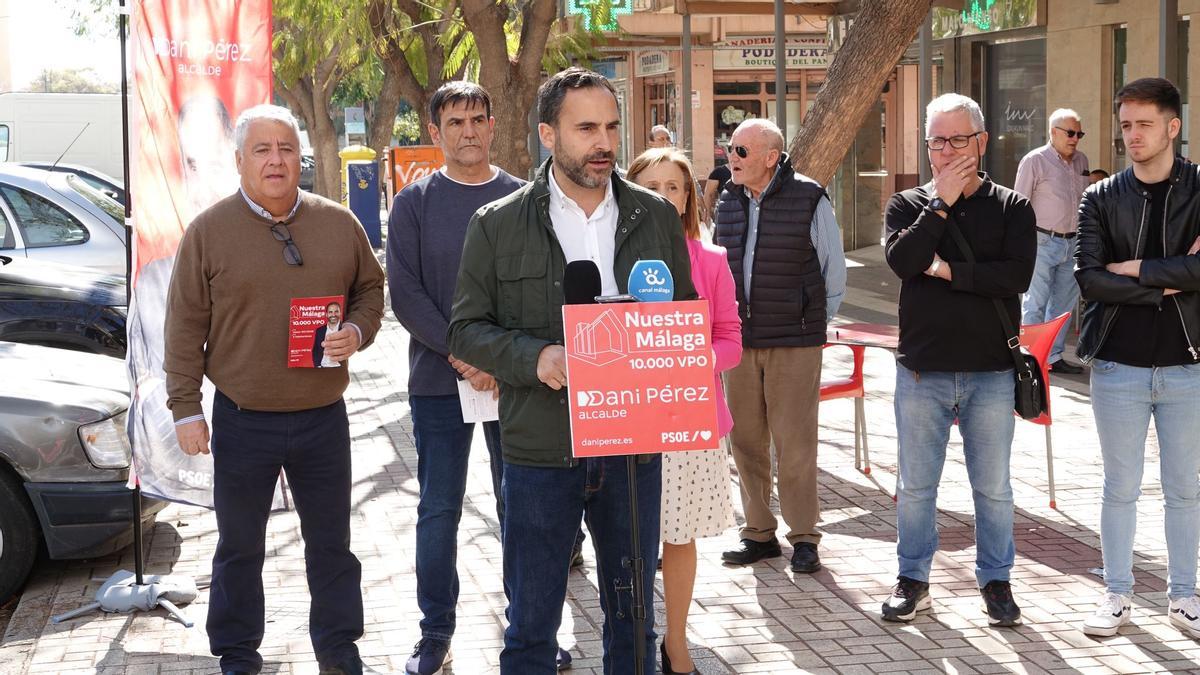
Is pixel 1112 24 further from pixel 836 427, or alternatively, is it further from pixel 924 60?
pixel 836 427

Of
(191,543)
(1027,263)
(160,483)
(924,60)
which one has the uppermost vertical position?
(924,60)

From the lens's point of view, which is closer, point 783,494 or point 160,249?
point 160,249

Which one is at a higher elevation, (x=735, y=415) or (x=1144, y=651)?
(x=735, y=415)

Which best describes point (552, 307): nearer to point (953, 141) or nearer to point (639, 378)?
point (639, 378)

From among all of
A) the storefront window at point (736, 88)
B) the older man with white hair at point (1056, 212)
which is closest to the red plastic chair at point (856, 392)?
the older man with white hair at point (1056, 212)

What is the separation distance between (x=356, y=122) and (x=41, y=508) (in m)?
48.1

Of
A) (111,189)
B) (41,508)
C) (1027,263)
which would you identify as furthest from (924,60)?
(41,508)

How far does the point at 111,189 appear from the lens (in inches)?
605

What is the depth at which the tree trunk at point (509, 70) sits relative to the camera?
43.9 ft

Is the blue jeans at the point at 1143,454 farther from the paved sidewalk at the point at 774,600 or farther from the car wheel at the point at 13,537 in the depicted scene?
the car wheel at the point at 13,537

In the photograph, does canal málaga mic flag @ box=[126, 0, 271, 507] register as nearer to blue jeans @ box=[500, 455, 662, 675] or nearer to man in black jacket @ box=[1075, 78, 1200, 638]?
blue jeans @ box=[500, 455, 662, 675]

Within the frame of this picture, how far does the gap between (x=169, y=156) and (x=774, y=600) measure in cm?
315

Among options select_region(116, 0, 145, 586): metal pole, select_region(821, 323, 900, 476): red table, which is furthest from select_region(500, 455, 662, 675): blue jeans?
select_region(821, 323, 900, 476): red table

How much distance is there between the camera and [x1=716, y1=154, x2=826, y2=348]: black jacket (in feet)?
21.3
